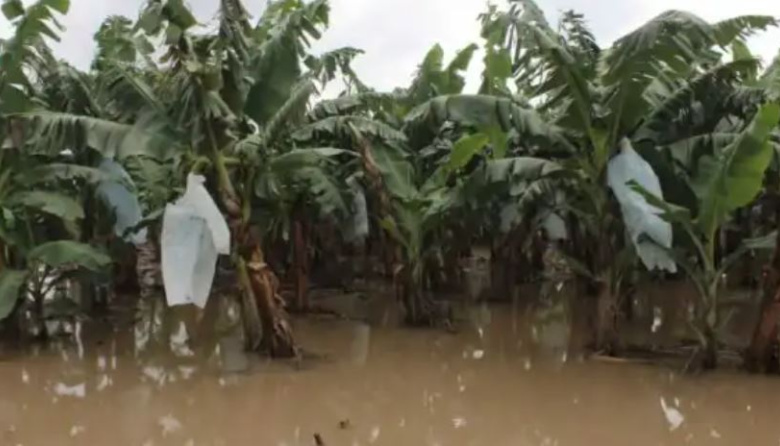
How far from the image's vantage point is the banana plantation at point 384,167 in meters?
6.73

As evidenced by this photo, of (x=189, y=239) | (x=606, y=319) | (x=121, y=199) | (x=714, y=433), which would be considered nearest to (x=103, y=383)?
(x=189, y=239)

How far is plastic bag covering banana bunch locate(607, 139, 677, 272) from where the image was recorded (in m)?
6.64

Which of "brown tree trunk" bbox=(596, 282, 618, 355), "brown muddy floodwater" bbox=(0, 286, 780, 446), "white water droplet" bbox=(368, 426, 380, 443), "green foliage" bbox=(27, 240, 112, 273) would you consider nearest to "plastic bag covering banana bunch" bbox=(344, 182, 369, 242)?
"brown muddy floodwater" bbox=(0, 286, 780, 446)

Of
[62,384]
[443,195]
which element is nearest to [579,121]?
[443,195]

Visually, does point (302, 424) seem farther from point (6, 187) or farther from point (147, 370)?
point (6, 187)

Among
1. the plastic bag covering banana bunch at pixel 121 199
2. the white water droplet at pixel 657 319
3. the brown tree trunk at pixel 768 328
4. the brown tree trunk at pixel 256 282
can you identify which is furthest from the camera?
the plastic bag covering banana bunch at pixel 121 199

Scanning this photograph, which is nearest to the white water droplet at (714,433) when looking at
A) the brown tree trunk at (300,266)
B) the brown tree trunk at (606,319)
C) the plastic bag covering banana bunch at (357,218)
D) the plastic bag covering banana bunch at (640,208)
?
Answer: the plastic bag covering banana bunch at (640,208)

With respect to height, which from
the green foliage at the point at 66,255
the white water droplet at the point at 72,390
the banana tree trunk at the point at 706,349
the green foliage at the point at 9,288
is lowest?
the white water droplet at the point at 72,390

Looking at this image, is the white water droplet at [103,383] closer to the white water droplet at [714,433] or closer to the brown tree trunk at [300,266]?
the brown tree trunk at [300,266]

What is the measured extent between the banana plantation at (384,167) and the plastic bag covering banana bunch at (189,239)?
16mm

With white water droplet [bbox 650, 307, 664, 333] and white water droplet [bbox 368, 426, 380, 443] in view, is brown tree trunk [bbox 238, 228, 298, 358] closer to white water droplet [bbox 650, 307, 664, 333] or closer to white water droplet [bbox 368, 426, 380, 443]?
white water droplet [bbox 368, 426, 380, 443]

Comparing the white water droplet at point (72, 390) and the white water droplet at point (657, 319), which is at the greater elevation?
the white water droplet at point (657, 319)

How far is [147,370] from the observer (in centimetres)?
735

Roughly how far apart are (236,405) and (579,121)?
131 inches
